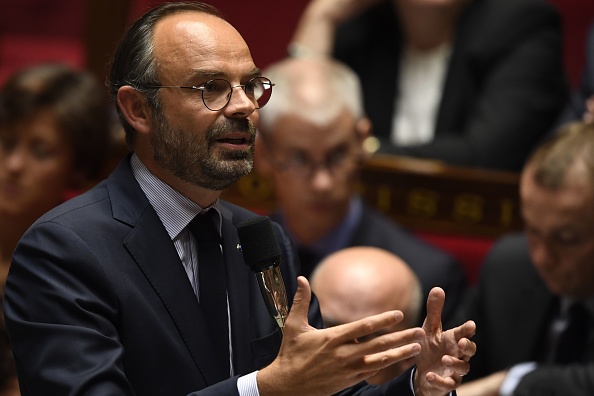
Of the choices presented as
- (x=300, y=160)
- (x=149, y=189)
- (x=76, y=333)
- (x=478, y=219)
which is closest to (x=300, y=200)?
(x=300, y=160)

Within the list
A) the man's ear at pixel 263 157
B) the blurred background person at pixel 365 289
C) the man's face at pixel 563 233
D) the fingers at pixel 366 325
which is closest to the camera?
the fingers at pixel 366 325

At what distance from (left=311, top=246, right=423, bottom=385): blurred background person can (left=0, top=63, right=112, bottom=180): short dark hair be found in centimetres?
50

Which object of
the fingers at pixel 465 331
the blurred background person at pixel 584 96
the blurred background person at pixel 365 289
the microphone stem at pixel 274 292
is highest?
the microphone stem at pixel 274 292

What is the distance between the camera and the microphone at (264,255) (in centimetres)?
77

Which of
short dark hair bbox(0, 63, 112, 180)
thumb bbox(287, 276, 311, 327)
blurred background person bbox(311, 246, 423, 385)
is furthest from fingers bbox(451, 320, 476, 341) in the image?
short dark hair bbox(0, 63, 112, 180)

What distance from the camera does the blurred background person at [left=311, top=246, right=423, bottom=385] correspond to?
125 cm

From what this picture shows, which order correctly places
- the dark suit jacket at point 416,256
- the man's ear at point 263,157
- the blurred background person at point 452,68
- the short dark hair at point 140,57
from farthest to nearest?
the blurred background person at point 452,68 → the man's ear at point 263,157 → the dark suit jacket at point 416,256 → the short dark hair at point 140,57

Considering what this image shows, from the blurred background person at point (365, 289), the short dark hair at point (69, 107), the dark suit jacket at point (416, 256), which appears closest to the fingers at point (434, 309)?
the blurred background person at point (365, 289)

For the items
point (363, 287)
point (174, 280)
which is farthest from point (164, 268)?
point (363, 287)

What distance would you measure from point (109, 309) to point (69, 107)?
3.03 feet

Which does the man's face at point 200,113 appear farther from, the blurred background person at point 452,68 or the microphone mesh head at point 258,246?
the blurred background person at point 452,68

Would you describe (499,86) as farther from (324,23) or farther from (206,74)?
(206,74)

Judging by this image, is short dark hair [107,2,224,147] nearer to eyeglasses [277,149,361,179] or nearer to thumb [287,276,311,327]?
thumb [287,276,311,327]

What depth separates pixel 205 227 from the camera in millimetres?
865
